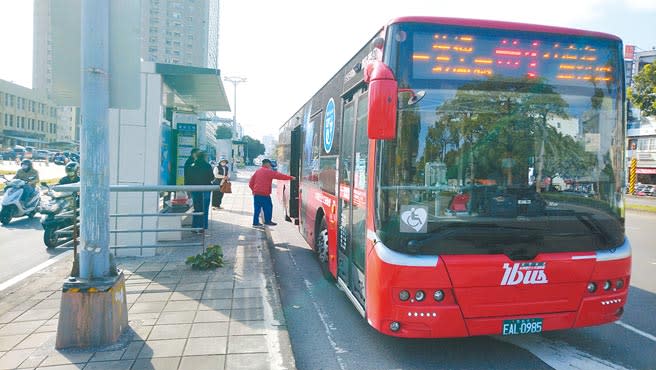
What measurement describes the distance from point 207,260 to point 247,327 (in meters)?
2.58

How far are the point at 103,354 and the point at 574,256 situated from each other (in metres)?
4.35

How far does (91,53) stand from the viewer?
13.6ft

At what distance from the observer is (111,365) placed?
384cm

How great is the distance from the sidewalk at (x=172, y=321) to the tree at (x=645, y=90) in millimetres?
15962

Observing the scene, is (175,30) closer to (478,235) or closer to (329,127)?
(329,127)

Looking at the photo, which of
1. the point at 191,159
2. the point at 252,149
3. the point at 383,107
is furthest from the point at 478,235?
the point at 252,149

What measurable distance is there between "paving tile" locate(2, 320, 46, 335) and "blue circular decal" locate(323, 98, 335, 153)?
13.5ft

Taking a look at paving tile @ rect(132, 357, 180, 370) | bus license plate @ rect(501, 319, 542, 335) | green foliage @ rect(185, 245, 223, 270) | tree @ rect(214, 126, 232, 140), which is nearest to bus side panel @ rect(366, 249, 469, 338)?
bus license plate @ rect(501, 319, 542, 335)

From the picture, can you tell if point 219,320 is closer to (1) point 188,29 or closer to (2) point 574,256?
(2) point 574,256

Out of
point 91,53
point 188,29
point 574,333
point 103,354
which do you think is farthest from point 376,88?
point 188,29

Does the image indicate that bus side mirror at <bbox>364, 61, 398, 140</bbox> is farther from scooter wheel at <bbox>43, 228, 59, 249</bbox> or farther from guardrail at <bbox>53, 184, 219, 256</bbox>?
scooter wheel at <bbox>43, 228, 59, 249</bbox>

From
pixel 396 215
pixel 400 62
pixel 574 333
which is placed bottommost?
pixel 574 333

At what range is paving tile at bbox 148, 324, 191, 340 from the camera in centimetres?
445

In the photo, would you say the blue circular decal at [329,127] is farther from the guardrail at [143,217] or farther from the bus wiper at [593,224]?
the bus wiper at [593,224]
